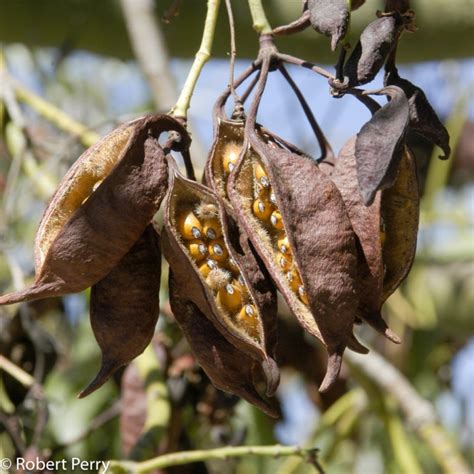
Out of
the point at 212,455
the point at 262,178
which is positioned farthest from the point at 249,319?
the point at 212,455

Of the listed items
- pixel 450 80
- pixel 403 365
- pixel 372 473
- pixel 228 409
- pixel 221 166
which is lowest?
pixel 372 473

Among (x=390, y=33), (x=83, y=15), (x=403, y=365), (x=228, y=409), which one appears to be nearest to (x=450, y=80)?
(x=403, y=365)

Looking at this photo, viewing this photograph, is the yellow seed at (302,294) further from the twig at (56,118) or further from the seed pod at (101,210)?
the twig at (56,118)

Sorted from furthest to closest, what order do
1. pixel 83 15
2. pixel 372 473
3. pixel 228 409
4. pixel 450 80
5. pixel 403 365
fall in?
pixel 450 80 < pixel 372 473 < pixel 403 365 < pixel 83 15 < pixel 228 409

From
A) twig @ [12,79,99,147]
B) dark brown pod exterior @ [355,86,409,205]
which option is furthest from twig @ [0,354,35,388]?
dark brown pod exterior @ [355,86,409,205]

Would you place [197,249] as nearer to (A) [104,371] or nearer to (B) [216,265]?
(B) [216,265]

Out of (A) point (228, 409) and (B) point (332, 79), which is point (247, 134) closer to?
(B) point (332, 79)
